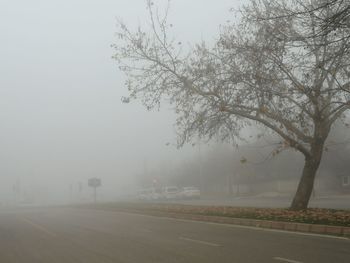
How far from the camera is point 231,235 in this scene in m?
15.3

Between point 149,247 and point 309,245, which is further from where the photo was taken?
point 149,247

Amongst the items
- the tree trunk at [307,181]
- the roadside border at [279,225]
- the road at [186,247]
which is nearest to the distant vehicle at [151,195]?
the roadside border at [279,225]

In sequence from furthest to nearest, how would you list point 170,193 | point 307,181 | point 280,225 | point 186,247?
point 170,193 < point 307,181 < point 280,225 < point 186,247

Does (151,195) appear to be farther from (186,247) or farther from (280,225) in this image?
(186,247)

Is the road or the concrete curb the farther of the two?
the concrete curb

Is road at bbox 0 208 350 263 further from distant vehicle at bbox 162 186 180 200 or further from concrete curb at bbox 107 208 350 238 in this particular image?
distant vehicle at bbox 162 186 180 200

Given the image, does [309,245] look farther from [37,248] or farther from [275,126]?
[275,126]

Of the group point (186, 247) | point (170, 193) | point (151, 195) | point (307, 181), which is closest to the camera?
point (186, 247)

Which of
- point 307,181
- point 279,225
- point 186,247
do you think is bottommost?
point 186,247

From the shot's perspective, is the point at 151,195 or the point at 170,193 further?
the point at 151,195

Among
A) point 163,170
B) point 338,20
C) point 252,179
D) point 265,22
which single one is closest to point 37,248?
point 338,20

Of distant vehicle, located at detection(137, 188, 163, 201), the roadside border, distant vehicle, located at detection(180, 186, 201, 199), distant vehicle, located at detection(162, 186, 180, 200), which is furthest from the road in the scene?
distant vehicle, located at detection(137, 188, 163, 201)

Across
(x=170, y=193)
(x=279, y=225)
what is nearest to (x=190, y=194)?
(x=170, y=193)

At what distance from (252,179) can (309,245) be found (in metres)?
55.1
